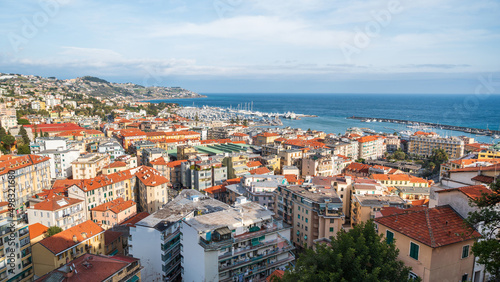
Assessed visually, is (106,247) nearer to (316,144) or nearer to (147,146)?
(147,146)

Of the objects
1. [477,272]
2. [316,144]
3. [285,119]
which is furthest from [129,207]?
[285,119]

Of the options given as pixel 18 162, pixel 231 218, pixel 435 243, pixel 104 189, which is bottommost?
pixel 104 189

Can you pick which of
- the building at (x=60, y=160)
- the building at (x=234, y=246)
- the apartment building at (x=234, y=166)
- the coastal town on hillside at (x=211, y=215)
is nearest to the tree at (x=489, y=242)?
the coastal town on hillside at (x=211, y=215)

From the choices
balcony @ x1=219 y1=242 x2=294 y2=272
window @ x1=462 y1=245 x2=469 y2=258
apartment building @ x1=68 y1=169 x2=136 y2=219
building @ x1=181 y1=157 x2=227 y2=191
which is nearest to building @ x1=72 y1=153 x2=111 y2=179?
apartment building @ x1=68 y1=169 x2=136 y2=219

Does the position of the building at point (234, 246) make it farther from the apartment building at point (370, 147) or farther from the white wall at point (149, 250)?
the apartment building at point (370, 147)

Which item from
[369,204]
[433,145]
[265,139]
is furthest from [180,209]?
[433,145]

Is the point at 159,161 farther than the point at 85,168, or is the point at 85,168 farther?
the point at 159,161

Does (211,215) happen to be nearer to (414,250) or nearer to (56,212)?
(414,250)
